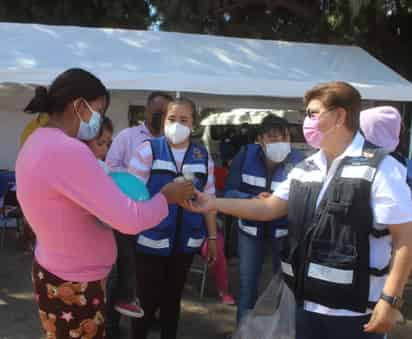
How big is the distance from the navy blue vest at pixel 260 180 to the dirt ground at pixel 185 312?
3.52ft

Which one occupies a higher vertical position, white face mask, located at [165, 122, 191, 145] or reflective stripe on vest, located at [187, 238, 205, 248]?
white face mask, located at [165, 122, 191, 145]

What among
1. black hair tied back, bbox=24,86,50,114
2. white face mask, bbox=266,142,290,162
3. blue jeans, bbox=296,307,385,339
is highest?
black hair tied back, bbox=24,86,50,114

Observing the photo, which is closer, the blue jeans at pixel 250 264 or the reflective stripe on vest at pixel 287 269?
the reflective stripe on vest at pixel 287 269

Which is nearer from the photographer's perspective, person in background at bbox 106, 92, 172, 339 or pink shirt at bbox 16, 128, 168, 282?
pink shirt at bbox 16, 128, 168, 282

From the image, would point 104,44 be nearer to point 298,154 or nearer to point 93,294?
point 298,154

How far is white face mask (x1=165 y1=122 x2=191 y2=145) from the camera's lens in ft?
9.46

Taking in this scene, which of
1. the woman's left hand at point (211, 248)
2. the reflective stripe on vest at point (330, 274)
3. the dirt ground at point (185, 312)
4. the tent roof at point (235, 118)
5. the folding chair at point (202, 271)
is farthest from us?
the tent roof at point (235, 118)

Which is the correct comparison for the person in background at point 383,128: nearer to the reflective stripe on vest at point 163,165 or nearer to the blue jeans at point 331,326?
the reflective stripe on vest at point 163,165

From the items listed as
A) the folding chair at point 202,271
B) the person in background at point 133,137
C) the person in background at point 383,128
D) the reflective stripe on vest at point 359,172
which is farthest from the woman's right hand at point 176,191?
the folding chair at point 202,271

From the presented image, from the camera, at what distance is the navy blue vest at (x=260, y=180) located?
3.27m

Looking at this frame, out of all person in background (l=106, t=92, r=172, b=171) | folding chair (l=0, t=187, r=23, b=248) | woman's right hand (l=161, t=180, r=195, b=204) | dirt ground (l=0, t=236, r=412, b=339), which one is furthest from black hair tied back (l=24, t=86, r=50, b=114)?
folding chair (l=0, t=187, r=23, b=248)

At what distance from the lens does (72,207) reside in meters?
1.78

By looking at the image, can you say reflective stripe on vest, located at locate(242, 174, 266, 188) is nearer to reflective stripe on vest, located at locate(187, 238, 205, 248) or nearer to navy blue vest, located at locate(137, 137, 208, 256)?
navy blue vest, located at locate(137, 137, 208, 256)

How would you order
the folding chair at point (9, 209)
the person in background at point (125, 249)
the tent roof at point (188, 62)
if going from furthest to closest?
the folding chair at point (9, 209), the tent roof at point (188, 62), the person in background at point (125, 249)
